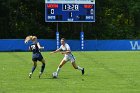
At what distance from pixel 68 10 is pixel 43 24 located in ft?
40.4

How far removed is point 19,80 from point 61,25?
4093 centimetres

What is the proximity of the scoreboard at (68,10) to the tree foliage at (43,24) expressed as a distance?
9998 mm

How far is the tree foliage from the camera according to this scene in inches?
2435

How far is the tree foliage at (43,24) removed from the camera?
A: 203ft

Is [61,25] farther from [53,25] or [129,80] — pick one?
[129,80]

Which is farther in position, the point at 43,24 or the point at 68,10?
the point at 43,24

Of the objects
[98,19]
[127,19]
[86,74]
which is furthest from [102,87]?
[127,19]

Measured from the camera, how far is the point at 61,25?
62.3 m

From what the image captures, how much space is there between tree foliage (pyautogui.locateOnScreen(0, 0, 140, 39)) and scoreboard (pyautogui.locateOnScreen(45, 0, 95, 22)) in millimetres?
9998

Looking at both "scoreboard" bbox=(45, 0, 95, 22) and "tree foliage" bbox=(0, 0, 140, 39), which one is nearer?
"scoreboard" bbox=(45, 0, 95, 22)

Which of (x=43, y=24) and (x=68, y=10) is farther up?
(x=68, y=10)

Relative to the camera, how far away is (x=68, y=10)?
167 feet

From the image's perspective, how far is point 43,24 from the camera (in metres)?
62.8

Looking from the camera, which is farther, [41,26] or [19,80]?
[41,26]
